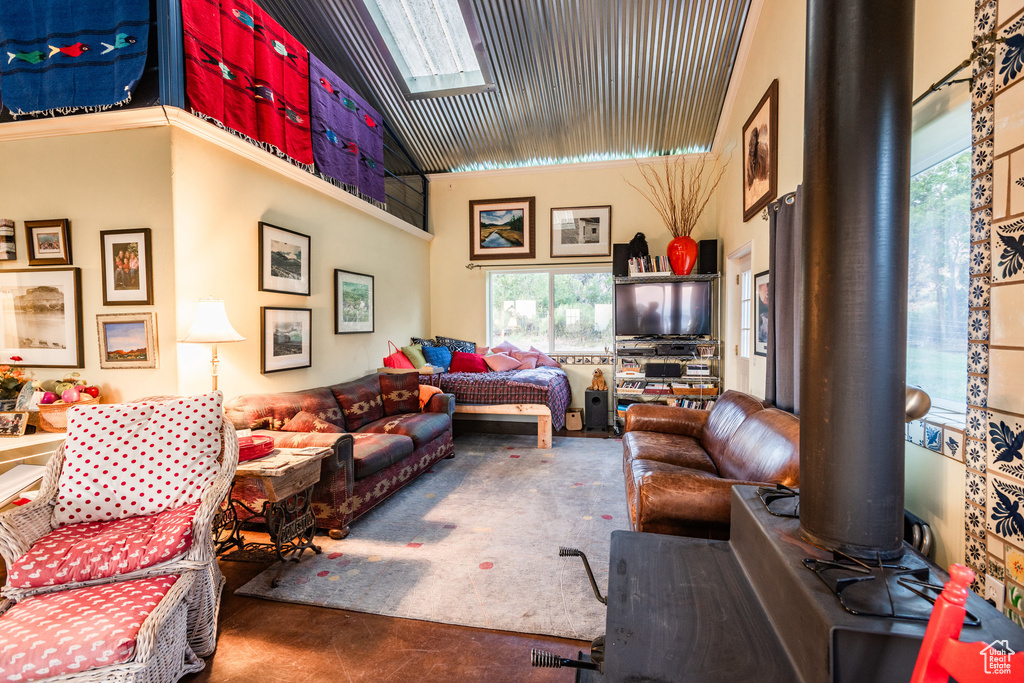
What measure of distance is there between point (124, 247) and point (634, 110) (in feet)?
16.2

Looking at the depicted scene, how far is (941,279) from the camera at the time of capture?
5.32ft

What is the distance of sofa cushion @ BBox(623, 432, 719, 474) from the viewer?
278 centimetres

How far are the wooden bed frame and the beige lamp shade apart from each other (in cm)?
284

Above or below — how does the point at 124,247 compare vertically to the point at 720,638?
above

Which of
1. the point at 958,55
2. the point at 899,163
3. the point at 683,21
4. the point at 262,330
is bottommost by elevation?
the point at 262,330

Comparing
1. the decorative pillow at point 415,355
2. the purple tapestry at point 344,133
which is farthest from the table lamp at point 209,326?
the decorative pillow at point 415,355

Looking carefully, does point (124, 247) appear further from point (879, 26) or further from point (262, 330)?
point (879, 26)

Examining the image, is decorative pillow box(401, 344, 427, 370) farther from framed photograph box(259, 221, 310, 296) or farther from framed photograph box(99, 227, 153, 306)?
framed photograph box(99, 227, 153, 306)

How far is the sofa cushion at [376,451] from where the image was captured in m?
3.02

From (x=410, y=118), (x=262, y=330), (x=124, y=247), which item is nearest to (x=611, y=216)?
(x=410, y=118)

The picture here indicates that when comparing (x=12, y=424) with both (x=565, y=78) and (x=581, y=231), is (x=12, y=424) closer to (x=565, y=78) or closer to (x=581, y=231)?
(x=565, y=78)

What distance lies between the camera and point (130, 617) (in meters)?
1.42

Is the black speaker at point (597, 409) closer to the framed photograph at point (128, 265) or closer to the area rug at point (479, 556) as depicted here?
the area rug at point (479, 556)

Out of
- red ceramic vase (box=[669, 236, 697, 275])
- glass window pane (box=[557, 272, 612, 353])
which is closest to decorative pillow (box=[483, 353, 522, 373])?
glass window pane (box=[557, 272, 612, 353])
